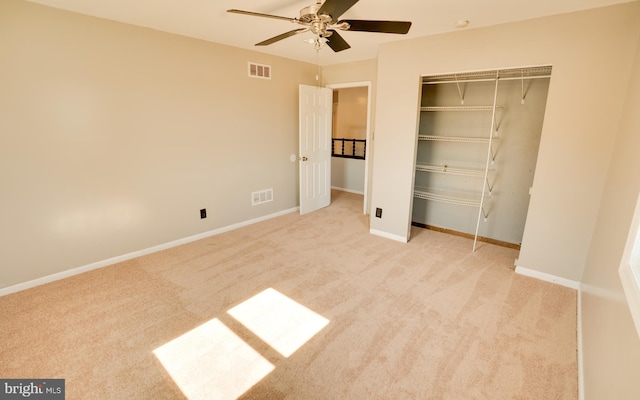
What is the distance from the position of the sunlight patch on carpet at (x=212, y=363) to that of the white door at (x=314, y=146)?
3033 mm

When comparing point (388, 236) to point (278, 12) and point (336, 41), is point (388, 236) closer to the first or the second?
point (336, 41)

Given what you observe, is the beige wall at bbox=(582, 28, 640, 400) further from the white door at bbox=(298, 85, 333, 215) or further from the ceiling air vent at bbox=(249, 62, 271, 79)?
the ceiling air vent at bbox=(249, 62, 271, 79)

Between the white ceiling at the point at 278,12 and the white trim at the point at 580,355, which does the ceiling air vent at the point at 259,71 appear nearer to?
the white ceiling at the point at 278,12

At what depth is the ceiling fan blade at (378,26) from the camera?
1926mm

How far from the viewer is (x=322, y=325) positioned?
2.25m

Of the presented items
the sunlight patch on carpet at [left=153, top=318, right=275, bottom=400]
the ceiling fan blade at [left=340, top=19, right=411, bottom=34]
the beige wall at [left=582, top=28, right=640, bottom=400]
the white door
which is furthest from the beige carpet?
the ceiling fan blade at [left=340, top=19, right=411, bottom=34]

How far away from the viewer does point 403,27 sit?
1.93 m

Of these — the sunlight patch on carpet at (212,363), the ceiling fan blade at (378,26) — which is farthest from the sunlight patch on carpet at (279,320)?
the ceiling fan blade at (378,26)

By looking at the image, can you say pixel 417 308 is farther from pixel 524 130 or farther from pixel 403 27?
pixel 524 130

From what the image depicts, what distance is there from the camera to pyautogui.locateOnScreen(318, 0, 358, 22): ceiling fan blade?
62.4 inches

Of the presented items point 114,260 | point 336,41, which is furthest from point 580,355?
point 114,260

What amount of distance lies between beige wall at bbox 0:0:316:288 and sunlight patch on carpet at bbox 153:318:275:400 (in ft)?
5.89

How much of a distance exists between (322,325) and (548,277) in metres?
2.40

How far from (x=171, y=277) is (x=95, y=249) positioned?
922 millimetres
